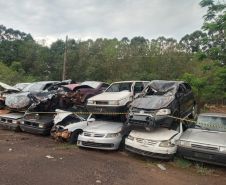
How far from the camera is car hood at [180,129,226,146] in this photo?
15.6ft

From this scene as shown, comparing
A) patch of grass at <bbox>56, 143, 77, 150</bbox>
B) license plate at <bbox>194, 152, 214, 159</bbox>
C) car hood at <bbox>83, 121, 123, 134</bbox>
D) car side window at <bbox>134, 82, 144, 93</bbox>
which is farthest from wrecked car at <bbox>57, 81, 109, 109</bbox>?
license plate at <bbox>194, 152, 214, 159</bbox>

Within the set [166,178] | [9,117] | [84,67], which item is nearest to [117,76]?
[84,67]

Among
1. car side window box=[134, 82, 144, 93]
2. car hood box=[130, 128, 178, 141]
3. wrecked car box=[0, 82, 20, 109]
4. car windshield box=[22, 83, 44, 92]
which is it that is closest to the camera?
car hood box=[130, 128, 178, 141]

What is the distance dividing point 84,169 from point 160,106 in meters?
2.93

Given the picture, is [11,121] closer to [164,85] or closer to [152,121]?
[152,121]

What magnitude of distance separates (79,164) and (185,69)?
2036cm

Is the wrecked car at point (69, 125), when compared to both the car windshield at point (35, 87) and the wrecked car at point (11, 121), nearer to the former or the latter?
the wrecked car at point (11, 121)

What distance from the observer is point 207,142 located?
4773mm

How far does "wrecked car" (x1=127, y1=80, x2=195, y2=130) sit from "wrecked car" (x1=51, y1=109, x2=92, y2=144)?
7.45 feet

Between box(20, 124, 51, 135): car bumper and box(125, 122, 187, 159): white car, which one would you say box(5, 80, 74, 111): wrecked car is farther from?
box(125, 122, 187, 159): white car

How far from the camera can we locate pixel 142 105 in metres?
6.11

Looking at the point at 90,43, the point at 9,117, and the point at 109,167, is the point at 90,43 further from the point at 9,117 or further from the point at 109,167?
the point at 109,167

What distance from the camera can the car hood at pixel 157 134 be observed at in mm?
5397

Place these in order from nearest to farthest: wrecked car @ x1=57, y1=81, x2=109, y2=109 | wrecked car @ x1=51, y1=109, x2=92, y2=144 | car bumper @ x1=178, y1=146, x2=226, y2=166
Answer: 1. car bumper @ x1=178, y1=146, x2=226, y2=166
2. wrecked car @ x1=51, y1=109, x2=92, y2=144
3. wrecked car @ x1=57, y1=81, x2=109, y2=109
